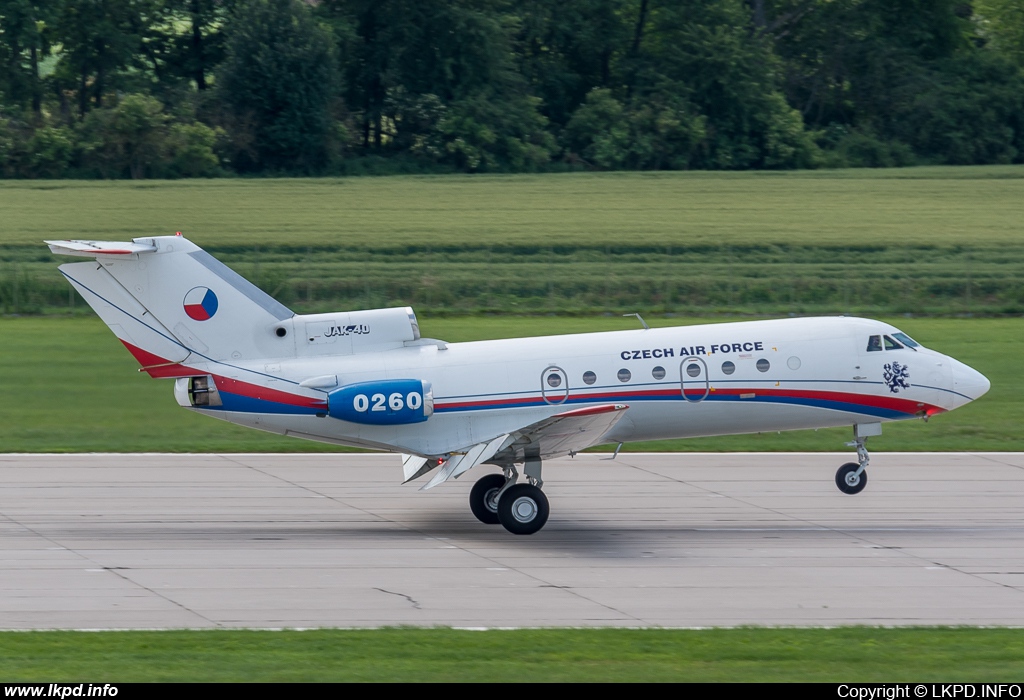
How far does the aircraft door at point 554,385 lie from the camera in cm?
2020

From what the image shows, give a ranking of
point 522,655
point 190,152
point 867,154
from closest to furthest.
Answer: point 522,655 → point 190,152 → point 867,154

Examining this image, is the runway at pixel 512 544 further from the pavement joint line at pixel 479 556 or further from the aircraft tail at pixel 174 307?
the aircraft tail at pixel 174 307

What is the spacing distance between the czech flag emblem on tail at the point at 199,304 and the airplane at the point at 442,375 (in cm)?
2

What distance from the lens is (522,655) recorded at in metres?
13.5

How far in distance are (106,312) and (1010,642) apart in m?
13.3

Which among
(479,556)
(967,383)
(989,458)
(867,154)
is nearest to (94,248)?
(479,556)

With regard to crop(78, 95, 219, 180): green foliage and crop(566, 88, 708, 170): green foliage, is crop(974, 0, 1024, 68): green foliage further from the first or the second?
crop(78, 95, 219, 180): green foliage

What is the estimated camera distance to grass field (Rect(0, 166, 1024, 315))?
47750mm

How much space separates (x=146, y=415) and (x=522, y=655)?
51.0 feet

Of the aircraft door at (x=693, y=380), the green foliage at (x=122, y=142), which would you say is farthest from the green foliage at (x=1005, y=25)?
the aircraft door at (x=693, y=380)

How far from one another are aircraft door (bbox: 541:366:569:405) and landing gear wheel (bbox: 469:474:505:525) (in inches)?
66.6

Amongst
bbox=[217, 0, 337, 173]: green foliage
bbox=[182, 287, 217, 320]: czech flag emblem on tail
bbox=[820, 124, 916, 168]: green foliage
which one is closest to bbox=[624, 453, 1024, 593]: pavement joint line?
bbox=[182, 287, 217, 320]: czech flag emblem on tail

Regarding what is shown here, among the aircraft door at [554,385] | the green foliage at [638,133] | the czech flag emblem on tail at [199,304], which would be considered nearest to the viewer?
the czech flag emblem on tail at [199,304]

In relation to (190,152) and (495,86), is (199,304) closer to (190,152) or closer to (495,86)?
(190,152)
